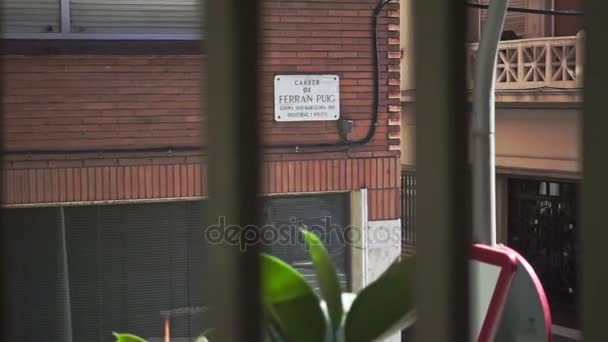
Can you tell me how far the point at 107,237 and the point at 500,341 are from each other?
16.1ft

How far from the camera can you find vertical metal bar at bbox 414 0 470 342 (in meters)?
0.41

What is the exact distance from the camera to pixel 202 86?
0.45 metres

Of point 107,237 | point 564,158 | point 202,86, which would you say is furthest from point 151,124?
point 202,86

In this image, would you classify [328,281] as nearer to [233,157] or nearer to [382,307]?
[382,307]

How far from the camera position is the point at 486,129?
2467 millimetres

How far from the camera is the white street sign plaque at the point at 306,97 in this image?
6.55 metres

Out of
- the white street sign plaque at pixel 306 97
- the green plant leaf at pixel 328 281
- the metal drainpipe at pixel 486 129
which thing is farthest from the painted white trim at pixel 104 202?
the green plant leaf at pixel 328 281

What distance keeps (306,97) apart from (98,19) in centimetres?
146

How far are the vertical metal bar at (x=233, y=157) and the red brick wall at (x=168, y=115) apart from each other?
5.68 metres

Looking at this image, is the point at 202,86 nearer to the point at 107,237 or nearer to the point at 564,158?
the point at 107,237

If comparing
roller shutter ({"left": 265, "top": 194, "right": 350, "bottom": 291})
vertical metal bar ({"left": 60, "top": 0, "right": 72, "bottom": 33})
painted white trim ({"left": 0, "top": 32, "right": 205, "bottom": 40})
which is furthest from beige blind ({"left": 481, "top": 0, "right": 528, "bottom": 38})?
vertical metal bar ({"left": 60, "top": 0, "right": 72, "bottom": 33})

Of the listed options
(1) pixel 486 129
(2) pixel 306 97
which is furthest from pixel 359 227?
(1) pixel 486 129

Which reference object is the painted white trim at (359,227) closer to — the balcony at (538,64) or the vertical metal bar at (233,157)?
the balcony at (538,64)

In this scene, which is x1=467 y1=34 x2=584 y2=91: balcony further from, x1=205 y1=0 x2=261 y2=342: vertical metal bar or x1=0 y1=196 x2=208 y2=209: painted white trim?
x1=205 y1=0 x2=261 y2=342: vertical metal bar
